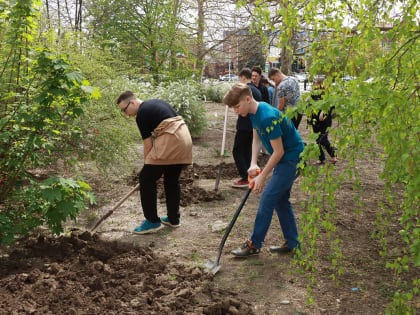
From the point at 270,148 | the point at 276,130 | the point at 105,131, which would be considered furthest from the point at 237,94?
the point at 105,131

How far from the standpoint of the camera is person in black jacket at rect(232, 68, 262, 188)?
6.96 metres

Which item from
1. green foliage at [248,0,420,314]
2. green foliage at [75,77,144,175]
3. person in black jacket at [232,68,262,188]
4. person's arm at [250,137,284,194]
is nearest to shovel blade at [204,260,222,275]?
person's arm at [250,137,284,194]

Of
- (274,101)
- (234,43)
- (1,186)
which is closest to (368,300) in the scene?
(1,186)

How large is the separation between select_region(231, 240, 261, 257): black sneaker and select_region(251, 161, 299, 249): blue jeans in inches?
2.1

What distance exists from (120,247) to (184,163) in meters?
1.15

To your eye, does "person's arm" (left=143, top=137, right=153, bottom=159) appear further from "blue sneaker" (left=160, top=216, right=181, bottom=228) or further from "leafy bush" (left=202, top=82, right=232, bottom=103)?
"leafy bush" (left=202, top=82, right=232, bottom=103)

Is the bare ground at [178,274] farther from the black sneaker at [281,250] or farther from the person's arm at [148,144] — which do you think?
the person's arm at [148,144]

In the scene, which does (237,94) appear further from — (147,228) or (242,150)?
(242,150)

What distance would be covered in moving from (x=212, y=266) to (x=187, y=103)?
7206mm

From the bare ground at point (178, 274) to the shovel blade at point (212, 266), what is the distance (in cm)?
5

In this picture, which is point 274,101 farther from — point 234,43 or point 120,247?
point 234,43

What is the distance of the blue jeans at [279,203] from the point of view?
4137 mm

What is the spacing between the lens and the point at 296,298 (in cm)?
372

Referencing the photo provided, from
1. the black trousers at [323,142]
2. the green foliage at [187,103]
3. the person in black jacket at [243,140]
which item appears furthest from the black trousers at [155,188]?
the green foliage at [187,103]
